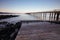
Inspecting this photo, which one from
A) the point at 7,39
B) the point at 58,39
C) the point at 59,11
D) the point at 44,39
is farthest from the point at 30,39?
the point at 59,11

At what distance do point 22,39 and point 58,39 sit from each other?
16.0 inches

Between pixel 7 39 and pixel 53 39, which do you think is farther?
pixel 7 39

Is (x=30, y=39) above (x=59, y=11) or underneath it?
above

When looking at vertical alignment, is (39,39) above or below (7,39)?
above

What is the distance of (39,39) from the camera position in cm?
125

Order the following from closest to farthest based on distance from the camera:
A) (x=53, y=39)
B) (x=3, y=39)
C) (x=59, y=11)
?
1. (x=53, y=39)
2. (x=3, y=39)
3. (x=59, y=11)

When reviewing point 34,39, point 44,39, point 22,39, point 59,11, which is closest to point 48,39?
point 44,39

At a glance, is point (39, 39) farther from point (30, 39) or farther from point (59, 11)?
point (59, 11)

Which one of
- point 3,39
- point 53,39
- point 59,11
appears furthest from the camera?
point 59,11

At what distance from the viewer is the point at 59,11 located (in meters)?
15.2

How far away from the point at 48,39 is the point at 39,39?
3.9 inches

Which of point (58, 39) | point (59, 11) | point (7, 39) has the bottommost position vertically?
→ point (59, 11)

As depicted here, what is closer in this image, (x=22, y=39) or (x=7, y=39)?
(x=22, y=39)

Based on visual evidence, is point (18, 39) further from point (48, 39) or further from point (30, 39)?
point (48, 39)
